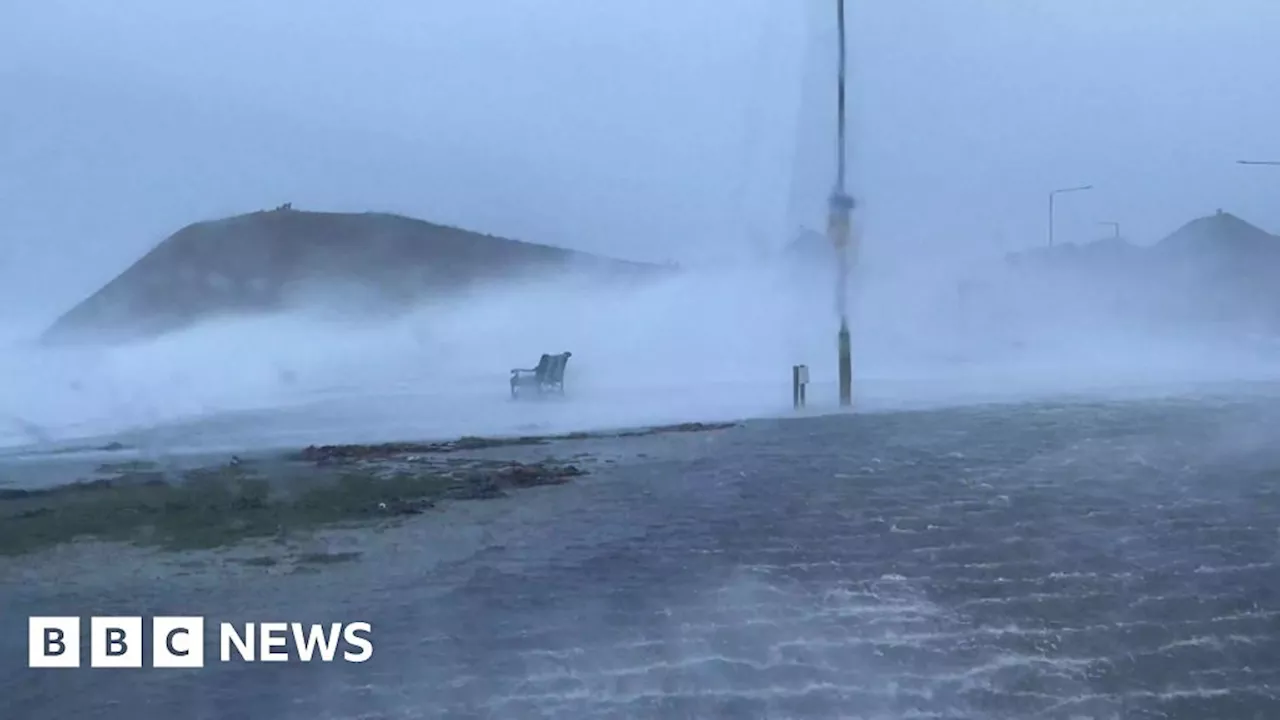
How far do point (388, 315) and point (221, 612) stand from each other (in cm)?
2521

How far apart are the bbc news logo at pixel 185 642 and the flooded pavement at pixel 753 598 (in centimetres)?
10

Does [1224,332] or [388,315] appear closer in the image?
[388,315]

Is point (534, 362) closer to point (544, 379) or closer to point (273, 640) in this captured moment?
point (544, 379)

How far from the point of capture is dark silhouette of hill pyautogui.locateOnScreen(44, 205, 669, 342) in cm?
2722

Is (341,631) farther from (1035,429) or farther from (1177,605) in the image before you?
(1035,429)

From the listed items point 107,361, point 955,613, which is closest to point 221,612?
point 955,613

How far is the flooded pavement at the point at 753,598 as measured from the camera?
202 inches

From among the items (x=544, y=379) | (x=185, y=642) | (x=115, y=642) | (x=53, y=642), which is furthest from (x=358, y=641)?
(x=544, y=379)

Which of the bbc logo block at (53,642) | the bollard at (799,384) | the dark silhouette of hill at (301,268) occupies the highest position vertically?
the dark silhouette of hill at (301,268)

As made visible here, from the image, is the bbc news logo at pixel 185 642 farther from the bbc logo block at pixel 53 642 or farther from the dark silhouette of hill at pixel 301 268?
the dark silhouette of hill at pixel 301 268

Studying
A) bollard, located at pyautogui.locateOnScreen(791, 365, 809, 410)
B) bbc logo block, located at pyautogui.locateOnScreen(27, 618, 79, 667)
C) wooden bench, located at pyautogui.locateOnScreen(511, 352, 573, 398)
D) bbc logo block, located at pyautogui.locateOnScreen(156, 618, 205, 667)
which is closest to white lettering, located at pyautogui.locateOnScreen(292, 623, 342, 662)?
bbc logo block, located at pyautogui.locateOnScreen(156, 618, 205, 667)

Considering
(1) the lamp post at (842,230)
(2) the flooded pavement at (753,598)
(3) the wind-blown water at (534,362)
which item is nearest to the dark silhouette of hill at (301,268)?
(3) the wind-blown water at (534,362)

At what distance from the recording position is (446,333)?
30.8 m

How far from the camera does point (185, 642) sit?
19.3 feet
